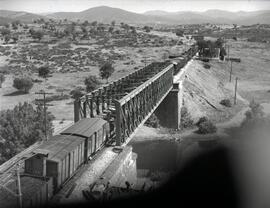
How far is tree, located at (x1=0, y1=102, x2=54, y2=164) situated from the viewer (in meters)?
23.5

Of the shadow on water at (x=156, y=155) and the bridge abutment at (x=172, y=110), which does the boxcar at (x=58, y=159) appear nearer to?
the shadow on water at (x=156, y=155)

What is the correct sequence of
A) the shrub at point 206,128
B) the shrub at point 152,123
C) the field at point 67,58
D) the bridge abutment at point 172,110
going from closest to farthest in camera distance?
1. the shrub at point 206,128
2. the shrub at point 152,123
3. the bridge abutment at point 172,110
4. the field at point 67,58

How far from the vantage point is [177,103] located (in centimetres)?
3969

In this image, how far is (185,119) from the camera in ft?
137

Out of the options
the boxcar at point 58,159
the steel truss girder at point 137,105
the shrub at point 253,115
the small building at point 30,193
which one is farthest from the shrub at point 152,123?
the small building at point 30,193

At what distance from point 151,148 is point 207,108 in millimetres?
14168

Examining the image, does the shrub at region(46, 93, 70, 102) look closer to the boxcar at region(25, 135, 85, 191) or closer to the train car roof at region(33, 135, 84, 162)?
the train car roof at region(33, 135, 84, 162)

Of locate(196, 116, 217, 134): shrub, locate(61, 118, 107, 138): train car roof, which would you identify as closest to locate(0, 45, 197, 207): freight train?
locate(61, 118, 107, 138): train car roof

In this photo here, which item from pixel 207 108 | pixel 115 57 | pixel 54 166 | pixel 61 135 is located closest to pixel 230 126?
pixel 207 108

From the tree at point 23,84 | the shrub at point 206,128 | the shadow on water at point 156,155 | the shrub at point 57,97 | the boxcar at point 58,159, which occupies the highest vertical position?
the boxcar at point 58,159

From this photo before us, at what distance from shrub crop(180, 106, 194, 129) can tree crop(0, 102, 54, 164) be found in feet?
64.7

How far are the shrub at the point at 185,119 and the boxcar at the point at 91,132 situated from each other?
66.8 ft

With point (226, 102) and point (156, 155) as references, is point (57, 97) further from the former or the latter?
point (226, 102)

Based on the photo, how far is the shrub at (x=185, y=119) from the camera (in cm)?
4109
